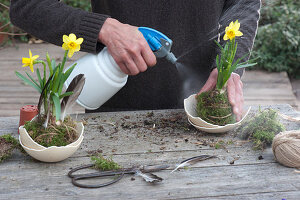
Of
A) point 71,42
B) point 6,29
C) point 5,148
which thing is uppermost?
point 71,42

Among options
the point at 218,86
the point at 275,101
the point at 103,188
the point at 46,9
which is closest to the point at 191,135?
the point at 218,86

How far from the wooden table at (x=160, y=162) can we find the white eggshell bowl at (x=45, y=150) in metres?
0.03

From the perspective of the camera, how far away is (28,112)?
5.52ft

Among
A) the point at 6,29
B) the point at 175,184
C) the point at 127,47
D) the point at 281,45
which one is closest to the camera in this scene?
the point at 175,184

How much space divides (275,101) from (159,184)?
292 centimetres

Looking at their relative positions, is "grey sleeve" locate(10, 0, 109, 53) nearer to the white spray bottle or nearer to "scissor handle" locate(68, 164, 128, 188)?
the white spray bottle

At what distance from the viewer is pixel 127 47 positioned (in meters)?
1.66

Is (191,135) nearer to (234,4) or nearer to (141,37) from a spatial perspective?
(141,37)

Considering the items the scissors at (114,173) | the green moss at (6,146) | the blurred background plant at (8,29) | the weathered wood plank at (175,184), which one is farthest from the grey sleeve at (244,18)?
the blurred background plant at (8,29)

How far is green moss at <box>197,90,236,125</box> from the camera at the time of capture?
5.40 feet

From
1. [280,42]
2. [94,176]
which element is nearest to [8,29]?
[280,42]

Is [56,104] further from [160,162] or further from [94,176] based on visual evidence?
[160,162]

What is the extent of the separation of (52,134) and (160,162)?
1.26 ft

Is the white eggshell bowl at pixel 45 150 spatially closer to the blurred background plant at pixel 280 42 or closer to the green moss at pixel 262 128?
the green moss at pixel 262 128
